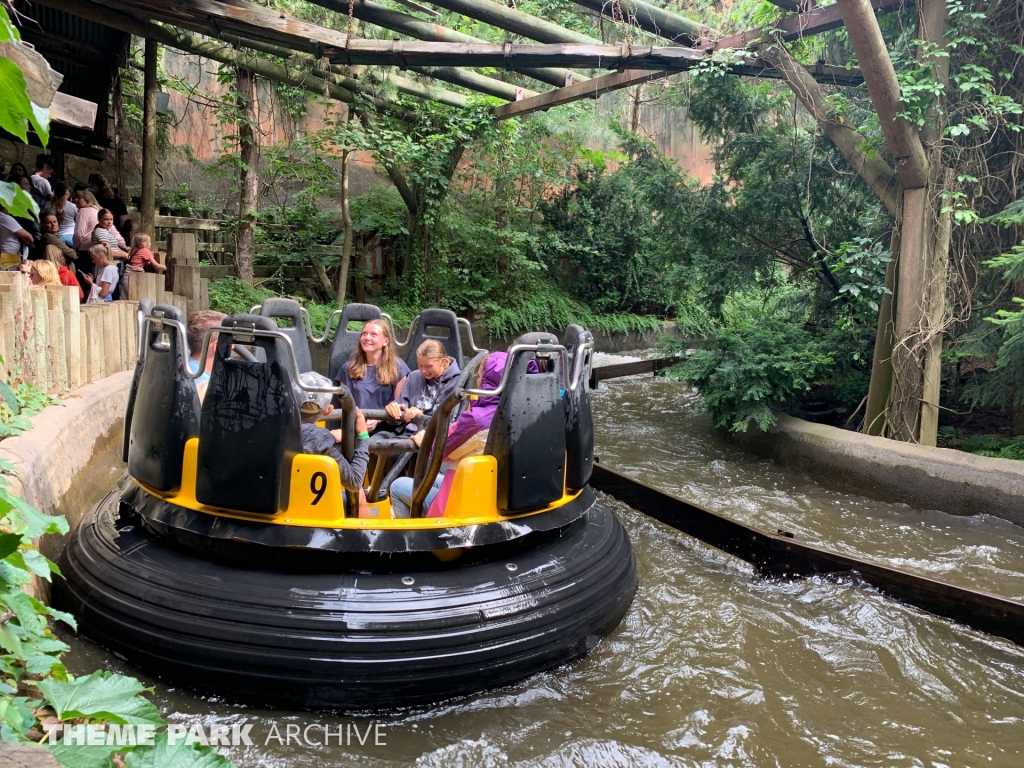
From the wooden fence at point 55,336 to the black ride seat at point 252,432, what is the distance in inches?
53.8

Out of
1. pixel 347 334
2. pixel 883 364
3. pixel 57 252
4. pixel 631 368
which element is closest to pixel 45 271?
pixel 57 252

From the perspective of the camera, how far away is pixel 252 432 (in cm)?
276

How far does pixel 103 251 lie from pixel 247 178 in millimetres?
3331

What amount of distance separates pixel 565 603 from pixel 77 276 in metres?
6.29

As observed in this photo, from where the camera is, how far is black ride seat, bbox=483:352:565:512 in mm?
3045

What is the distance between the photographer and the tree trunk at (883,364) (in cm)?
602

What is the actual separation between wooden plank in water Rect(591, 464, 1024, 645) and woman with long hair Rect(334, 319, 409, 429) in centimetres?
164

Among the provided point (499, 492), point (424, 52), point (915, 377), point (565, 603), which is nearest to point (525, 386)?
point (499, 492)

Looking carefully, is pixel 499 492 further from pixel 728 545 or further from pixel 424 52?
pixel 424 52

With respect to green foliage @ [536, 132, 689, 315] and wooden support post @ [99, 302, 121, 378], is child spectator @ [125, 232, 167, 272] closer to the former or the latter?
wooden support post @ [99, 302, 121, 378]

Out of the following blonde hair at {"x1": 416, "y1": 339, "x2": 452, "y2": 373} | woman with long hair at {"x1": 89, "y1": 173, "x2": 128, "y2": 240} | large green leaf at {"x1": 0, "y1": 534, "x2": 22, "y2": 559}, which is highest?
woman with long hair at {"x1": 89, "y1": 173, "x2": 128, "y2": 240}

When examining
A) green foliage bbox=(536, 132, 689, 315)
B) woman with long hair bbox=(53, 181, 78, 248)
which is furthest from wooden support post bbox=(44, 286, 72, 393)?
green foliage bbox=(536, 132, 689, 315)

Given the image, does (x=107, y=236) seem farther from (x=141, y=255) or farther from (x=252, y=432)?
(x=252, y=432)

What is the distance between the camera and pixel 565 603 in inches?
113
